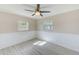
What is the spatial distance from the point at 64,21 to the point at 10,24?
2.50 m

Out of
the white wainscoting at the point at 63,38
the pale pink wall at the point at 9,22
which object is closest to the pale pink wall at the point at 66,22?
the white wainscoting at the point at 63,38

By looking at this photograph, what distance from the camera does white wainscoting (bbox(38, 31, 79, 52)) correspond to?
11.3 ft

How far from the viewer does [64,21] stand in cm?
393

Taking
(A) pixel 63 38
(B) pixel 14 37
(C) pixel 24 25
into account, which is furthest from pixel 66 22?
(B) pixel 14 37

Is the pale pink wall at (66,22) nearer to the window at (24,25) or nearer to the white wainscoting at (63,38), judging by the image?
the white wainscoting at (63,38)

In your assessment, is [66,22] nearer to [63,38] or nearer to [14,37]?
[63,38]

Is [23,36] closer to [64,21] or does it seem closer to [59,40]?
[59,40]

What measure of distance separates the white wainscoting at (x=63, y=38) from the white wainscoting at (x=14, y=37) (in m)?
0.56

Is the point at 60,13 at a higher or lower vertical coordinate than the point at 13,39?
higher

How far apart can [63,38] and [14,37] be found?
2343 mm

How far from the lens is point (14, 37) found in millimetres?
4172
